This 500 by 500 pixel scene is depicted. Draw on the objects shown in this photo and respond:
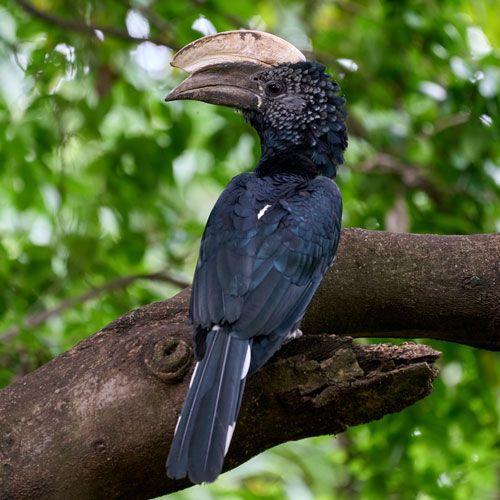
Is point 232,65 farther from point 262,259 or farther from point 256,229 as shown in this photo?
point 262,259

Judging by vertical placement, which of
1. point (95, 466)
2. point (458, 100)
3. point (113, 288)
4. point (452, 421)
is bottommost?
point (452, 421)

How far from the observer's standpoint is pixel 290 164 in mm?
3264

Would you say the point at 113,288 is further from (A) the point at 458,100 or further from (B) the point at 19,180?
(A) the point at 458,100

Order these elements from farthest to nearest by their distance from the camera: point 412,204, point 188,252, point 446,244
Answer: point 188,252 < point 412,204 < point 446,244

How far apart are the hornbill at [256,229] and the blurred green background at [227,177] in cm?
107

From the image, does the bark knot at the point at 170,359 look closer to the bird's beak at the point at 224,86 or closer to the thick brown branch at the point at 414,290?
the thick brown branch at the point at 414,290

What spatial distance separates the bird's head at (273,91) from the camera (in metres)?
3.31

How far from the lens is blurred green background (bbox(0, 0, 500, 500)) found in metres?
4.33

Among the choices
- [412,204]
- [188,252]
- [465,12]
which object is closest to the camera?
[412,204]

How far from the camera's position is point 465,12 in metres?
6.29

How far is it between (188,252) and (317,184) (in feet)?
8.26

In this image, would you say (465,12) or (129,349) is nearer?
(129,349)

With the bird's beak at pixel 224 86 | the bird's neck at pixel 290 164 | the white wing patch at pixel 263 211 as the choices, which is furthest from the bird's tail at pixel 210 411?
the bird's beak at pixel 224 86

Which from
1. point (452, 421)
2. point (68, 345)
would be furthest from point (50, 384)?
point (452, 421)
